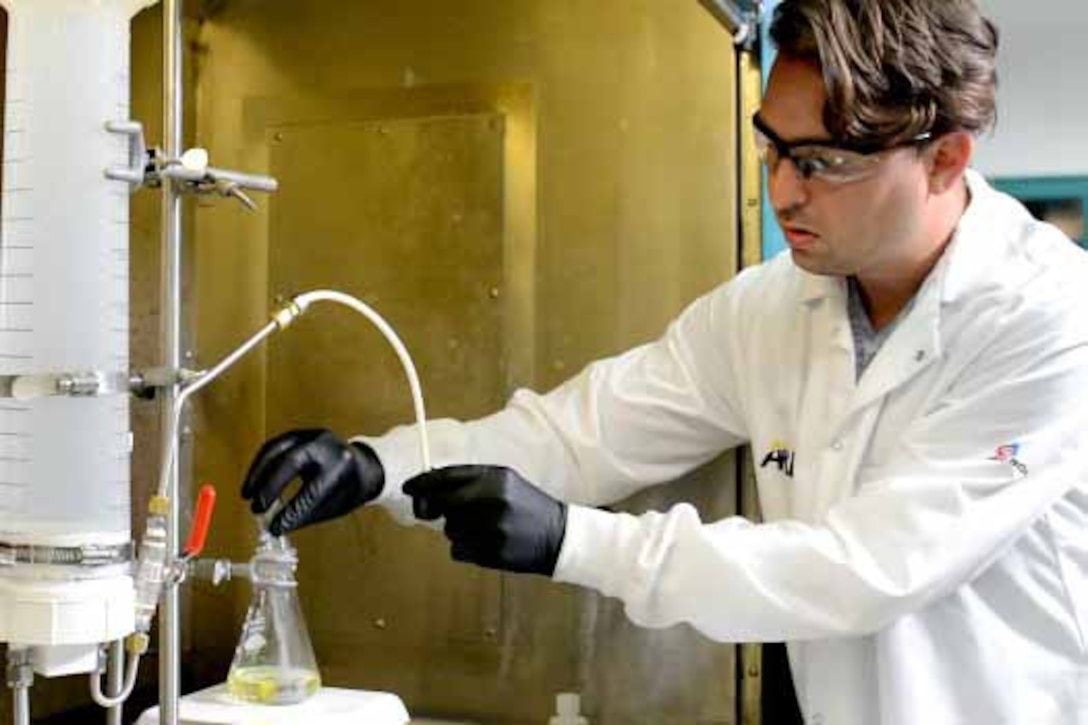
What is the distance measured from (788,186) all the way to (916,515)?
1.13 ft

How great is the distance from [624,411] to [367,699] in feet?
1.45

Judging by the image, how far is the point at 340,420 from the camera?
1.72 m

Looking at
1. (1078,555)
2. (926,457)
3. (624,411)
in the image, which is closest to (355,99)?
(624,411)

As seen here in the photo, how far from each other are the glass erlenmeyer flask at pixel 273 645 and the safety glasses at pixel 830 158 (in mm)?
A: 664

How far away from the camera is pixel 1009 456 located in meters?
1.18

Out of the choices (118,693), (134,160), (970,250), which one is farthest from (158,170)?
(970,250)

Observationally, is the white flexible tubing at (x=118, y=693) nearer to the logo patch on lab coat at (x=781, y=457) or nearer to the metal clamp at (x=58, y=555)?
the metal clamp at (x=58, y=555)

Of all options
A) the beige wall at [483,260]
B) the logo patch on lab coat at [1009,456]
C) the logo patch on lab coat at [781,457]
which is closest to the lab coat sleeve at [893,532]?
the logo patch on lab coat at [1009,456]

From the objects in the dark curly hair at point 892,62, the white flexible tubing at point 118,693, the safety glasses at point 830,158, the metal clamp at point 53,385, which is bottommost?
the white flexible tubing at point 118,693

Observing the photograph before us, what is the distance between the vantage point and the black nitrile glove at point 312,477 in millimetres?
1293

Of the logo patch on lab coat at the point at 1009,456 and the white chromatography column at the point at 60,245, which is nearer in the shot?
the white chromatography column at the point at 60,245

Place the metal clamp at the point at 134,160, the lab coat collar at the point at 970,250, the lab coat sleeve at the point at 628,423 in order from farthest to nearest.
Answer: the lab coat sleeve at the point at 628,423, the lab coat collar at the point at 970,250, the metal clamp at the point at 134,160

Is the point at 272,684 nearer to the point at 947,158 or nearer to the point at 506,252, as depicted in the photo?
the point at 506,252

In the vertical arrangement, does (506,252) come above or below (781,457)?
above
